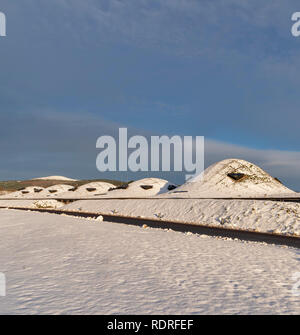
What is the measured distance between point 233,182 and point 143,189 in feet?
62.8

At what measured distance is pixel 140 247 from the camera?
13180mm

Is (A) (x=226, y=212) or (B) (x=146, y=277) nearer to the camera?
(B) (x=146, y=277)

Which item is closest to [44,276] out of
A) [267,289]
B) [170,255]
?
[170,255]

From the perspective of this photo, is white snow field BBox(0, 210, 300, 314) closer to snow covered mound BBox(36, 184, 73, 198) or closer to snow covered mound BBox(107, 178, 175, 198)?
snow covered mound BBox(107, 178, 175, 198)

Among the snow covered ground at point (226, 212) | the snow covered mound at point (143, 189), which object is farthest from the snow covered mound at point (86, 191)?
the snow covered ground at point (226, 212)

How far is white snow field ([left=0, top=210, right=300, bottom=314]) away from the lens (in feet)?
21.0

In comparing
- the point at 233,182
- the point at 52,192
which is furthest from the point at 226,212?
the point at 52,192

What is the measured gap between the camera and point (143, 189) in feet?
204

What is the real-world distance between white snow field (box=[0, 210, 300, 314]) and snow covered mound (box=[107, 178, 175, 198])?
44086 mm

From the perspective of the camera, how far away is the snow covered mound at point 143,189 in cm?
5879

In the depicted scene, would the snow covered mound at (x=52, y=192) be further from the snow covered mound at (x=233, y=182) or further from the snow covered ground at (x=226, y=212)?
the snow covered ground at (x=226, y=212)

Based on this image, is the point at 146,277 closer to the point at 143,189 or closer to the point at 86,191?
the point at 143,189

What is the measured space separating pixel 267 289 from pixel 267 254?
16.2 feet
